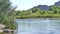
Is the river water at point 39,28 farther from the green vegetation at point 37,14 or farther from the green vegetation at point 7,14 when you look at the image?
the green vegetation at point 37,14

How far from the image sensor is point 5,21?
555 inches

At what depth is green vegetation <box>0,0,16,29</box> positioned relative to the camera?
14.0 metres

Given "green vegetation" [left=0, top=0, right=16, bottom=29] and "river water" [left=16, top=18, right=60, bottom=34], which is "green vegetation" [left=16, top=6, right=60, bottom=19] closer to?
"river water" [left=16, top=18, right=60, bottom=34]

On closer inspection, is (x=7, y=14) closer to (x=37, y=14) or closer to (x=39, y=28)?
(x=39, y=28)

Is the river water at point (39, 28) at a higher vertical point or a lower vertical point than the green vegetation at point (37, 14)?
lower

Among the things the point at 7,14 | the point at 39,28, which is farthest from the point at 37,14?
the point at 7,14

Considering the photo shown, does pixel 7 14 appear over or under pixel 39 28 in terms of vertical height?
over

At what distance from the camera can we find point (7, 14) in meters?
16.4

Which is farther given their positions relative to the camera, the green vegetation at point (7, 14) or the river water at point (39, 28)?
the river water at point (39, 28)

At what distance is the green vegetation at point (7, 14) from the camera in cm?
1404

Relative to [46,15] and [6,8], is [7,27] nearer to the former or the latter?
[6,8]

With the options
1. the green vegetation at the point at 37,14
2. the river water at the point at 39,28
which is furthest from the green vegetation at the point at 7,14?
the green vegetation at the point at 37,14

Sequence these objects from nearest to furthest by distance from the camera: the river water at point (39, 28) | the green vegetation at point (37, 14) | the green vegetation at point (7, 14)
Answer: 1. the green vegetation at point (7, 14)
2. the river water at point (39, 28)
3. the green vegetation at point (37, 14)

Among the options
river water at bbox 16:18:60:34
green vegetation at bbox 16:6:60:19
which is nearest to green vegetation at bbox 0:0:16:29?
river water at bbox 16:18:60:34
